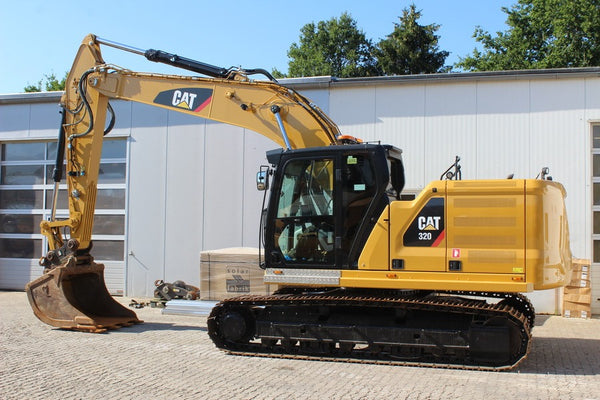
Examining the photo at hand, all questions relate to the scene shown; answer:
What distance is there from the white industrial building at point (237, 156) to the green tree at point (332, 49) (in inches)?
999

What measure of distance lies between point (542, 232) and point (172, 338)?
5349mm

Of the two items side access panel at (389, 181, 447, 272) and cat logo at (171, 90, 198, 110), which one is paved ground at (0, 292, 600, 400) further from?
cat logo at (171, 90, 198, 110)

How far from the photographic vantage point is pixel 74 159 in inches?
396

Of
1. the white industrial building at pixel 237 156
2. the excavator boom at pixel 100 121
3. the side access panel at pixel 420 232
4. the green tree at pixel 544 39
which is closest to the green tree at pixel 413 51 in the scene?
the green tree at pixel 544 39

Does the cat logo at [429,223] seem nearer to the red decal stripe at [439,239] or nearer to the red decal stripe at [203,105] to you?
the red decal stripe at [439,239]

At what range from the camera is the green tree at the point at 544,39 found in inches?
1150

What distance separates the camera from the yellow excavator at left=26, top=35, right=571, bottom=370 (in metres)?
7.02

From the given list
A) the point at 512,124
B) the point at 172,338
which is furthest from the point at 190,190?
A: the point at 512,124

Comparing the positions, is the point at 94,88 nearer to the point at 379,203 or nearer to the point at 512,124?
the point at 379,203

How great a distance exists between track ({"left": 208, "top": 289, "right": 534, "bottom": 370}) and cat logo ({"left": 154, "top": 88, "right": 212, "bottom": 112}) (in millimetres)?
3105

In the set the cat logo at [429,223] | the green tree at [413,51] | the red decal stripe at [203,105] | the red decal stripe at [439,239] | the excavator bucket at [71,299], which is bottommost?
the excavator bucket at [71,299]

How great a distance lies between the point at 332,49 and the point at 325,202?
35.9 meters

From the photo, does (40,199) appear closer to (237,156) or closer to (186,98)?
(237,156)

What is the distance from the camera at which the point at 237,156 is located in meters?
14.1
